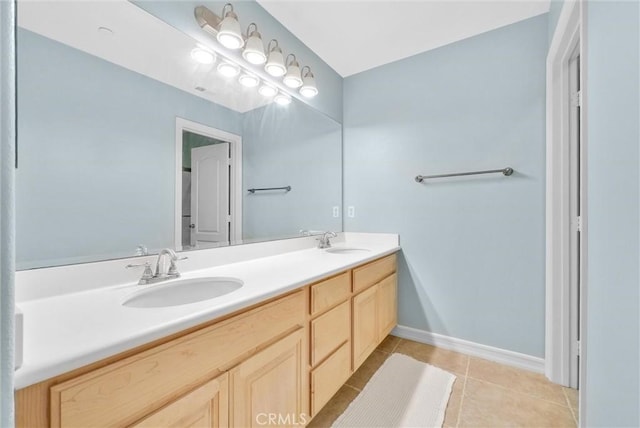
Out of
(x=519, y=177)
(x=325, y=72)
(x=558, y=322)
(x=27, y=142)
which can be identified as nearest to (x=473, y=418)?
(x=558, y=322)

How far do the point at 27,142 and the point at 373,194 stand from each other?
78.2 inches

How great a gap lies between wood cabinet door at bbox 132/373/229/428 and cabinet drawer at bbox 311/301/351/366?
45 centimetres

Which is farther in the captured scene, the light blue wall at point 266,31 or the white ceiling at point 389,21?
the white ceiling at point 389,21

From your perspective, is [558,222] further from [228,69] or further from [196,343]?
[228,69]

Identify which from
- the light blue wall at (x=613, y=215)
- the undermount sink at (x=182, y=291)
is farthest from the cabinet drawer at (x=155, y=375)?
the light blue wall at (x=613, y=215)

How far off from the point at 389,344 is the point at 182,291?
163cm

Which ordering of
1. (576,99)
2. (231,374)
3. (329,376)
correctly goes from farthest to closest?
1. (576,99)
2. (329,376)
3. (231,374)

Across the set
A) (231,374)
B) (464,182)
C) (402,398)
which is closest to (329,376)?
(402,398)

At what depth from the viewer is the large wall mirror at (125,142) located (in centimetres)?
87

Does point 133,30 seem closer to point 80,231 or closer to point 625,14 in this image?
point 80,231

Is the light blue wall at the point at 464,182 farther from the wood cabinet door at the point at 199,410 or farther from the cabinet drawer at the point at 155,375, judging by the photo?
the wood cabinet door at the point at 199,410

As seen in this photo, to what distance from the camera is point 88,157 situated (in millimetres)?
981

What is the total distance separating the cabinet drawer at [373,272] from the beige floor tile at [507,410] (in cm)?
79

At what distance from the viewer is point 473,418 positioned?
4.37ft
